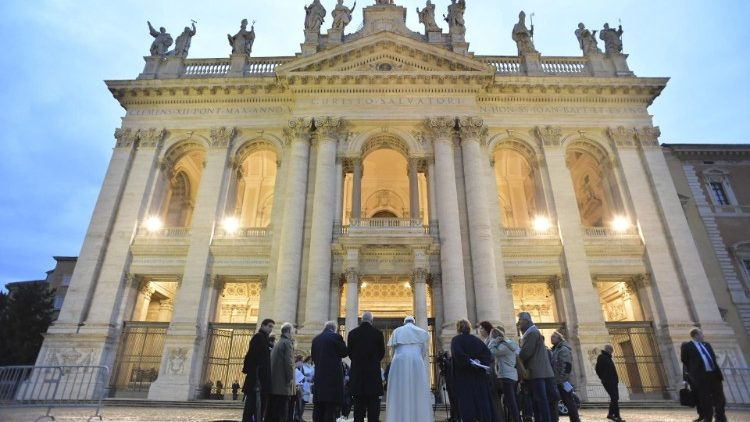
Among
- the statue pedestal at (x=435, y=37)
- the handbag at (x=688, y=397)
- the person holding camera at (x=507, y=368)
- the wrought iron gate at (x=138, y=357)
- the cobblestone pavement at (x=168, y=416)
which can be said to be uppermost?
the statue pedestal at (x=435, y=37)

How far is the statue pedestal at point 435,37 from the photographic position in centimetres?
2370

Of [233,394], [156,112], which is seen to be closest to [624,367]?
[233,394]

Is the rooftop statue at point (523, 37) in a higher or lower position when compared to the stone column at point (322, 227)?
higher

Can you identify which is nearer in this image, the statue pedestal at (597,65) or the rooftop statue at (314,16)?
the statue pedestal at (597,65)

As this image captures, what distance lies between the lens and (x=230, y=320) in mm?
21438

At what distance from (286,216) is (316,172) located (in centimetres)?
259

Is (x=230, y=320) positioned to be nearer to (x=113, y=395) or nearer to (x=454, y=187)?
(x=113, y=395)

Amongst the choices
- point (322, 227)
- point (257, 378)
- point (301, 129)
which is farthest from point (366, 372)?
point (301, 129)

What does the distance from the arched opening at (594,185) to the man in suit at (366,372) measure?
18397 millimetres

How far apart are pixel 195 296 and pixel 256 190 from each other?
9.38 metres

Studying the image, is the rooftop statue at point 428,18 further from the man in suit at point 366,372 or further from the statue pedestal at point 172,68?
the man in suit at point 366,372

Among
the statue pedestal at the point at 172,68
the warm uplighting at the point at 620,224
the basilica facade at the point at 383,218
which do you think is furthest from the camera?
the statue pedestal at the point at 172,68

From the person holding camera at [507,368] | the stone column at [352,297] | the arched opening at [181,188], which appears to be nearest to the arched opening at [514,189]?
the stone column at [352,297]

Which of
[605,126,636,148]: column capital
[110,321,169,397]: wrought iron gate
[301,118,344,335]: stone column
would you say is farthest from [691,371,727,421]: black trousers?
[110,321,169,397]: wrought iron gate
